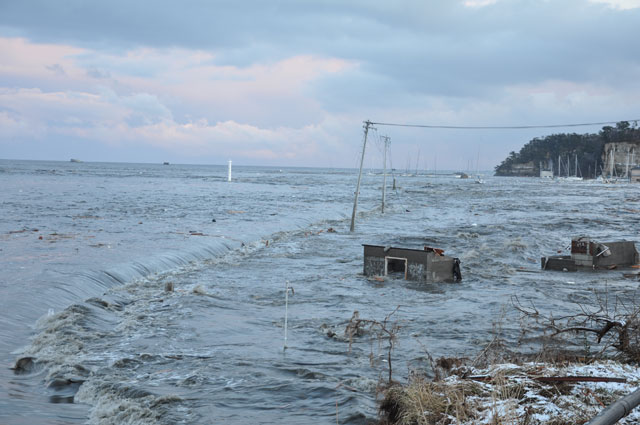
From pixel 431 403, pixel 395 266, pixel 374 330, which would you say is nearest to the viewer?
pixel 431 403

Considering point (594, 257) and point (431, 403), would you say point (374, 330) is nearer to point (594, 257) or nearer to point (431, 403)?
point (431, 403)

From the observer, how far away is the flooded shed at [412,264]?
20.6 m

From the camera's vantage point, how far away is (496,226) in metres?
42.2

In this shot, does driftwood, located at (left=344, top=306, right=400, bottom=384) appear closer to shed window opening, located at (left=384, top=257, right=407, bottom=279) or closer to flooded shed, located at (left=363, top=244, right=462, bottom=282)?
flooded shed, located at (left=363, top=244, right=462, bottom=282)

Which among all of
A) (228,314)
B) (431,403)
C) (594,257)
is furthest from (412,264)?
(431,403)

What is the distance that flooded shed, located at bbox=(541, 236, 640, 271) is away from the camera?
23.2 meters

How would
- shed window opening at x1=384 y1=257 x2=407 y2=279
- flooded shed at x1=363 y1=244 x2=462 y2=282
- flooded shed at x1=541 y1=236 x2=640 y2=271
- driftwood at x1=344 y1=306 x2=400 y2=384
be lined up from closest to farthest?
driftwood at x1=344 y1=306 x2=400 y2=384
flooded shed at x1=363 y1=244 x2=462 y2=282
shed window opening at x1=384 y1=257 x2=407 y2=279
flooded shed at x1=541 y1=236 x2=640 y2=271

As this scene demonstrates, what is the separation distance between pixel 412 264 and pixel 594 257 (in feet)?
27.3

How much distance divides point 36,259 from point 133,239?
745cm

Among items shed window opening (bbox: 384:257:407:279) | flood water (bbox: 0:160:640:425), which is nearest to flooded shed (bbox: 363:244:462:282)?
shed window opening (bbox: 384:257:407:279)

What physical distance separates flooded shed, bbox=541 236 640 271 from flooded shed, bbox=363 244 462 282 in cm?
554

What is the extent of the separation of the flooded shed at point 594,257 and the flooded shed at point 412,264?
18.2 ft

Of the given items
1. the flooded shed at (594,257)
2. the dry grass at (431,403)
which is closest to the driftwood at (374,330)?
the dry grass at (431,403)

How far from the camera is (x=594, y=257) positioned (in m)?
23.2
